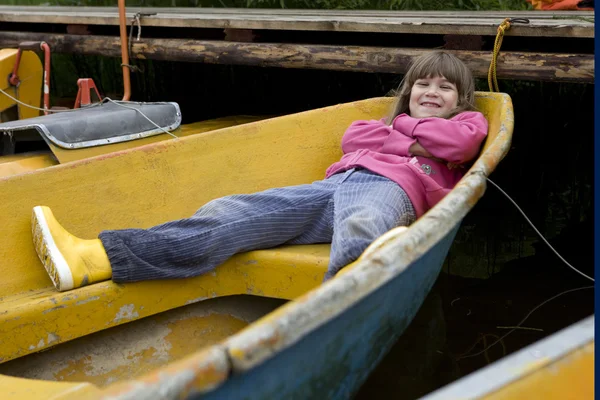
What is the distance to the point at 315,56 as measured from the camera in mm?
3777

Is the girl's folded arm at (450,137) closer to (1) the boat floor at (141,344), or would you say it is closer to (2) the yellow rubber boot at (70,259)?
(1) the boat floor at (141,344)

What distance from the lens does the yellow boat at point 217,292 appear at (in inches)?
44.8

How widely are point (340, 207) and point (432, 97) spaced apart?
0.63 meters

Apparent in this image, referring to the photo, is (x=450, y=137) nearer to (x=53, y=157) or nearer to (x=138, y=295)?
A: (x=138, y=295)

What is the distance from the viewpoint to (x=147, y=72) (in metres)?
5.96

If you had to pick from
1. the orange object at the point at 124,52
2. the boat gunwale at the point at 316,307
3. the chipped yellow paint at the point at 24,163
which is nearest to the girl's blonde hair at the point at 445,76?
the boat gunwale at the point at 316,307

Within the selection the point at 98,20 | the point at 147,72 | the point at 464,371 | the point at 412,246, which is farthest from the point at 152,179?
the point at 147,72

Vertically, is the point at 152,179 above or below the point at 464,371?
above

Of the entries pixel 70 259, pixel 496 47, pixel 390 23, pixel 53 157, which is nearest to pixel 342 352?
pixel 70 259

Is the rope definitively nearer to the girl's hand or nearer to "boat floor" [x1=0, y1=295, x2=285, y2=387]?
the girl's hand

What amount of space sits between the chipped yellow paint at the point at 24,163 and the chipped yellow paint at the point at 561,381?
7.71 ft

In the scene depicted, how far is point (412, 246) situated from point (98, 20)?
3.74 metres

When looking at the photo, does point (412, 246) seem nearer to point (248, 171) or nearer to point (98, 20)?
point (248, 171)

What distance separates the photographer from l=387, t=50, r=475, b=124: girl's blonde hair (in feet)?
8.52
